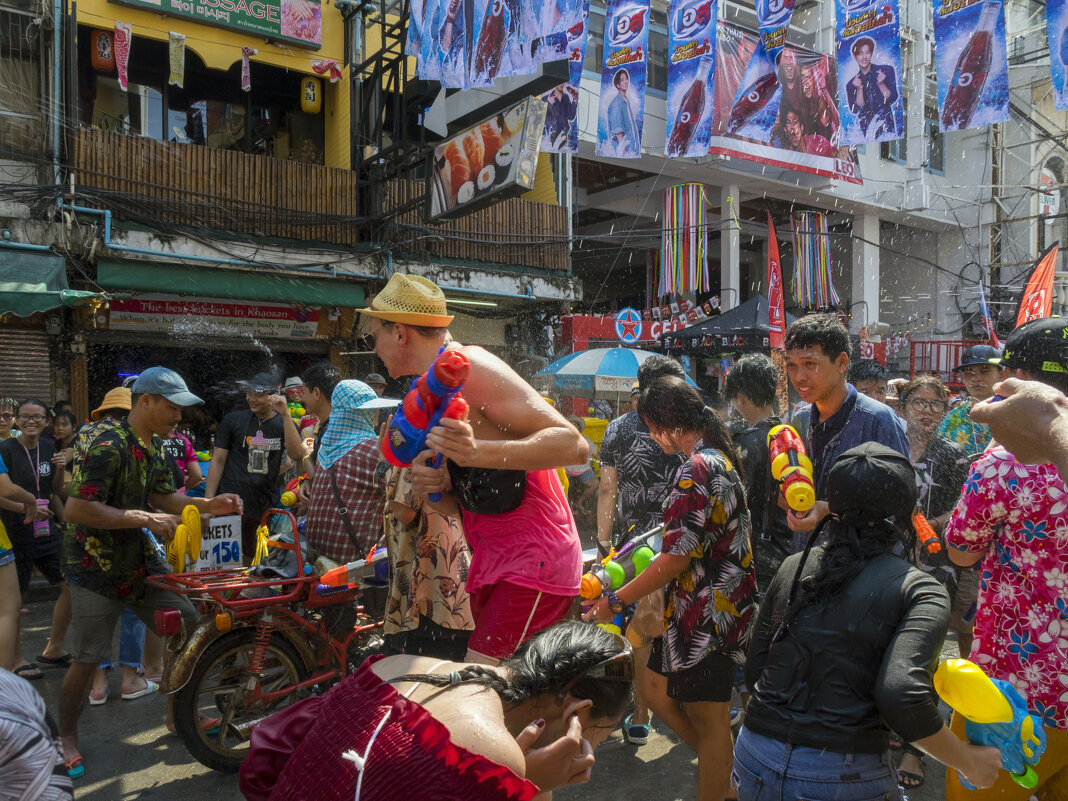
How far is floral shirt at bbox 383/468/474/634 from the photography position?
9.98ft

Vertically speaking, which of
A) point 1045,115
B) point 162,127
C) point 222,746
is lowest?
point 222,746

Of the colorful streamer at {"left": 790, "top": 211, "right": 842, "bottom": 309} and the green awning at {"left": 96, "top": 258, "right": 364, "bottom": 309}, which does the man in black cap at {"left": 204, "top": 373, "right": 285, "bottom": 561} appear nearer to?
the green awning at {"left": 96, "top": 258, "right": 364, "bottom": 309}

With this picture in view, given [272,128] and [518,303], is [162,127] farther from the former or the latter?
[518,303]

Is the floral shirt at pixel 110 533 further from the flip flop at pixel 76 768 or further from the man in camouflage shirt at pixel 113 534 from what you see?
the flip flop at pixel 76 768

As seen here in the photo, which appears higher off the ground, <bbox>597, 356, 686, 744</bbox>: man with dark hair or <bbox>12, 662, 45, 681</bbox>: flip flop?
<bbox>597, 356, 686, 744</bbox>: man with dark hair

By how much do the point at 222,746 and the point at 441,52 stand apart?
→ 27.9 feet

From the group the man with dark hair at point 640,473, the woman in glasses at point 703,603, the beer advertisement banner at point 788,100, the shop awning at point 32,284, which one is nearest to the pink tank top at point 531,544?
the woman in glasses at point 703,603

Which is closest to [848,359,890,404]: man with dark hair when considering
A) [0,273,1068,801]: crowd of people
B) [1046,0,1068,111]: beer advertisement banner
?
[0,273,1068,801]: crowd of people

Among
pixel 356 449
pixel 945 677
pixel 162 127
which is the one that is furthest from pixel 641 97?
pixel 945 677

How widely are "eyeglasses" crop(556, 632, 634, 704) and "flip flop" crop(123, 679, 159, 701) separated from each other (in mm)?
4175

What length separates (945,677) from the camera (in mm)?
1894

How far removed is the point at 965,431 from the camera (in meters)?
5.82

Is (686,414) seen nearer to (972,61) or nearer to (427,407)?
(427,407)

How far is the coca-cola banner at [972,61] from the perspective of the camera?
9492 millimetres
